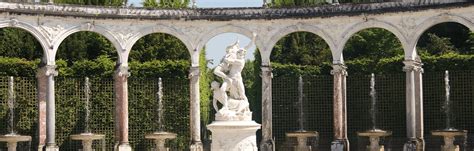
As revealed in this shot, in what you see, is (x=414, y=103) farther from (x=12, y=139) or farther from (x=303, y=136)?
(x=12, y=139)

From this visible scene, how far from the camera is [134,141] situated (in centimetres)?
3578

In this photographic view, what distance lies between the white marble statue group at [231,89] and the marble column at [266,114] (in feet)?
32.7

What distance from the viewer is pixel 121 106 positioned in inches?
1328

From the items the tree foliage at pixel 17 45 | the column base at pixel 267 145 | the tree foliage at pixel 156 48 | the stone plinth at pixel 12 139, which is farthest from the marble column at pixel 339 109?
the tree foliage at pixel 17 45

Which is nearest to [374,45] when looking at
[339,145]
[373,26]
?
[373,26]

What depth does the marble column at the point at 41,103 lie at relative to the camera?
3219 centimetres

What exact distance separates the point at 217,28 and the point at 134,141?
20.1 feet

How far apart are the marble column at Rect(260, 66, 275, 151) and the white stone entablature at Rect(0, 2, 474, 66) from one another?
0.54m

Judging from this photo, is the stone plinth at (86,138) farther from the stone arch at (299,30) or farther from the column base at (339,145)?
the column base at (339,145)

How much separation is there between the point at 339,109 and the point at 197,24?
6730 millimetres

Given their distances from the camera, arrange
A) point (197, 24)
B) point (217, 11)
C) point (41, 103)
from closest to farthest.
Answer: point (41, 103), point (197, 24), point (217, 11)

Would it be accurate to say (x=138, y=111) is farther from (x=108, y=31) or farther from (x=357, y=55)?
(x=357, y=55)

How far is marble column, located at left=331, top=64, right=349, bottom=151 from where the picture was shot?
33219 mm

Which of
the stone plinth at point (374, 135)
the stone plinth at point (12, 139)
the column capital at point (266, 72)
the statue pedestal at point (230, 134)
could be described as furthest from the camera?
the column capital at point (266, 72)
